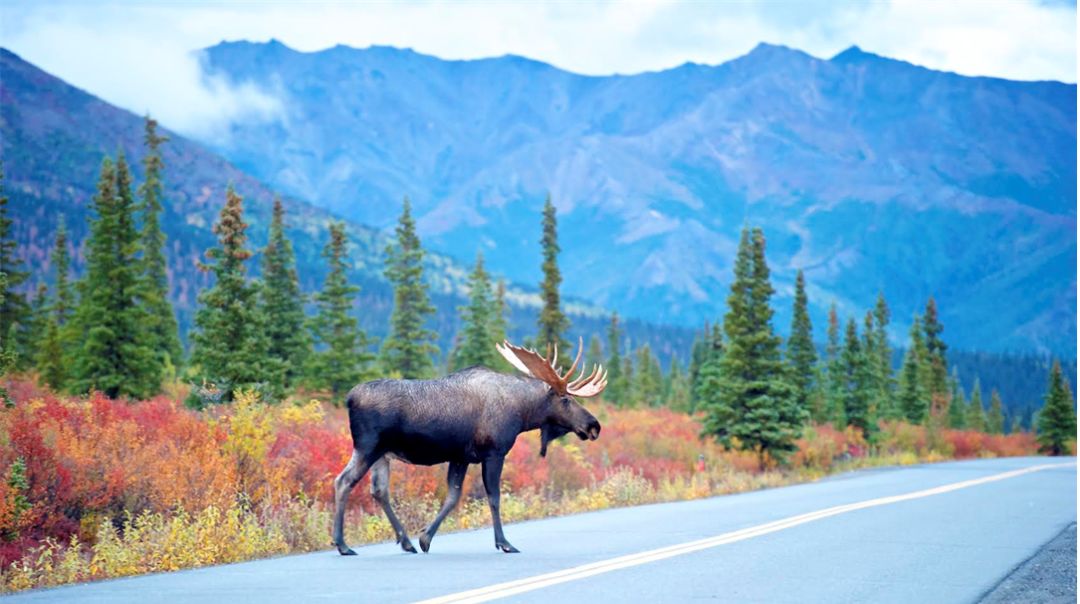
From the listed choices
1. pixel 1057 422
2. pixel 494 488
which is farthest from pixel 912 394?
pixel 494 488

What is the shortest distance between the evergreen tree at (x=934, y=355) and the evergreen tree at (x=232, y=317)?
61277mm

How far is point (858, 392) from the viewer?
2064 inches

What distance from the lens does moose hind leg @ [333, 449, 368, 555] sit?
38.6ft

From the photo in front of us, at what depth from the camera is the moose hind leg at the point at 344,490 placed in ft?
38.6

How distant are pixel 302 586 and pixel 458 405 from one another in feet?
11.0

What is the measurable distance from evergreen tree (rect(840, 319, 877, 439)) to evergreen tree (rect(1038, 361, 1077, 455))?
443 inches

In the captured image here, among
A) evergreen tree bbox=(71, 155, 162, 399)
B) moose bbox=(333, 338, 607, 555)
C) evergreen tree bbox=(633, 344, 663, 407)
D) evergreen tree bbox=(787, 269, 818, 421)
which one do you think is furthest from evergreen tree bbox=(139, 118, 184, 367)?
moose bbox=(333, 338, 607, 555)

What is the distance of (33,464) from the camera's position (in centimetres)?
1168

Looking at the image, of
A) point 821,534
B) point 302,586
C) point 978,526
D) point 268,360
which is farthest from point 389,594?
point 268,360

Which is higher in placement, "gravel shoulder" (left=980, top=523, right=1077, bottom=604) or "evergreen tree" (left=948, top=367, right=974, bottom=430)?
"evergreen tree" (left=948, top=367, right=974, bottom=430)

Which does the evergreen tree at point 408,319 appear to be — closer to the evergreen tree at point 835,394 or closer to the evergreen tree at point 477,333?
the evergreen tree at point 477,333

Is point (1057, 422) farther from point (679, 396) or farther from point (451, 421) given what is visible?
point (451, 421)

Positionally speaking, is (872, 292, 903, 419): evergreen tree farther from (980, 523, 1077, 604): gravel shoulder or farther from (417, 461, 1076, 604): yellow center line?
(980, 523, 1077, 604): gravel shoulder

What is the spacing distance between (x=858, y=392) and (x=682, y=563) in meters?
43.2
